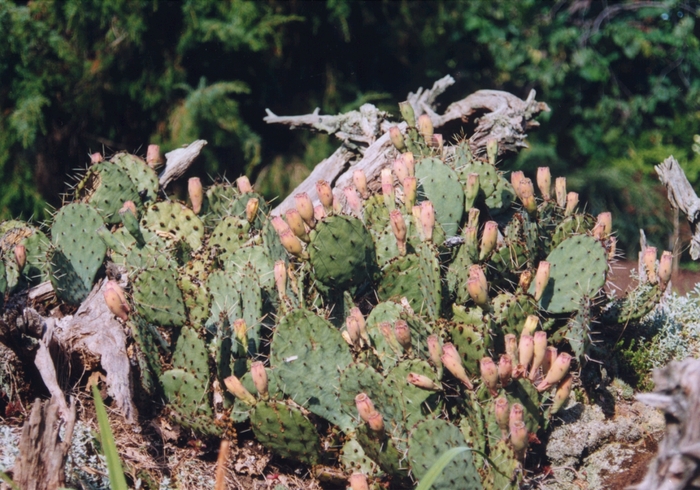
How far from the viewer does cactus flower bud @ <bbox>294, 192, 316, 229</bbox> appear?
2834mm

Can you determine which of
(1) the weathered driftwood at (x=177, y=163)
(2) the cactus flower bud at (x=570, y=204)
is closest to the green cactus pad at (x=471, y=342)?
(2) the cactus flower bud at (x=570, y=204)

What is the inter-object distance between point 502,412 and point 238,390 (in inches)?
35.2

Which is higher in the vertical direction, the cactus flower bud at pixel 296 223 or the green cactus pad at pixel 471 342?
the cactus flower bud at pixel 296 223

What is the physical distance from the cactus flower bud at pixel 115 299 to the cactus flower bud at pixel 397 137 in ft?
5.05

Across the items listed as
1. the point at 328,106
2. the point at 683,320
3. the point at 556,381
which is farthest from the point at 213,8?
the point at 556,381

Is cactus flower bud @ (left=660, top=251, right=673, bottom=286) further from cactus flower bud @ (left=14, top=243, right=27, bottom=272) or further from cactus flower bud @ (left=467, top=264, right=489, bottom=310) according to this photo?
cactus flower bud @ (left=14, top=243, right=27, bottom=272)

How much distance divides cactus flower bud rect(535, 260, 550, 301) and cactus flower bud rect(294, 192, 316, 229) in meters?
0.88

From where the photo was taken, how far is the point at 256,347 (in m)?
3.03

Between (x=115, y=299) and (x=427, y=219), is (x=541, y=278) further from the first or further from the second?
(x=115, y=299)

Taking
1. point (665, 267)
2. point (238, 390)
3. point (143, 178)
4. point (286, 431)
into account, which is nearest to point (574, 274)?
point (665, 267)

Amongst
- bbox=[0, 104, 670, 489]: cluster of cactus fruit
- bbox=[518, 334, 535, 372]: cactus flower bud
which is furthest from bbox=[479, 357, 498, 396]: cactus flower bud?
bbox=[518, 334, 535, 372]: cactus flower bud

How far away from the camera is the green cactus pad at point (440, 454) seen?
2.34 m

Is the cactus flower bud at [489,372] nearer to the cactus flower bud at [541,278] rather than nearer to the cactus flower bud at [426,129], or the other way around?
the cactus flower bud at [541,278]

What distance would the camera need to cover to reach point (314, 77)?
21.9 ft
